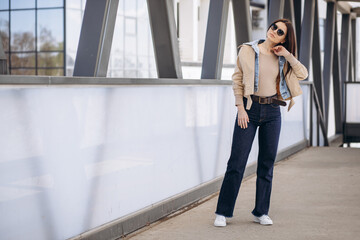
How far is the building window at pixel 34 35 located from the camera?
102ft

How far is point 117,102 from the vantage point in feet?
14.6

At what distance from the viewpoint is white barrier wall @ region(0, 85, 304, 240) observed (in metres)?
3.39

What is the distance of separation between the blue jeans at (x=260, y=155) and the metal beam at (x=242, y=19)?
3837 millimetres

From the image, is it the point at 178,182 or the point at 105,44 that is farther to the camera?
the point at 178,182

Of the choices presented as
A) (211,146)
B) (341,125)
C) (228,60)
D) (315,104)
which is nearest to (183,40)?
(228,60)

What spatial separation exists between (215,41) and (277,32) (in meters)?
2.76

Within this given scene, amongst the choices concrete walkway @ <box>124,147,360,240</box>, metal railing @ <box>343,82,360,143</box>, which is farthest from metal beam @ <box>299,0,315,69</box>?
concrete walkway @ <box>124,147,360,240</box>

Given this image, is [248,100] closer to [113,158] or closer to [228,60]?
[113,158]

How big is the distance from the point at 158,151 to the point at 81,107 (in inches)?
50.0

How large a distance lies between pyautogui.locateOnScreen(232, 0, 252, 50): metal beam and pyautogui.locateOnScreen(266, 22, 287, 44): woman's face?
12.3 ft

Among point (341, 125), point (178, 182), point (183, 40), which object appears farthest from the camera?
point (183, 40)

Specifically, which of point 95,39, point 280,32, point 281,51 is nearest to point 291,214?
point 281,51

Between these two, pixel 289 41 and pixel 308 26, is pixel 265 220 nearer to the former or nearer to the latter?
pixel 289 41

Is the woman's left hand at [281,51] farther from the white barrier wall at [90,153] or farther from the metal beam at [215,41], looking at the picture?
the metal beam at [215,41]
